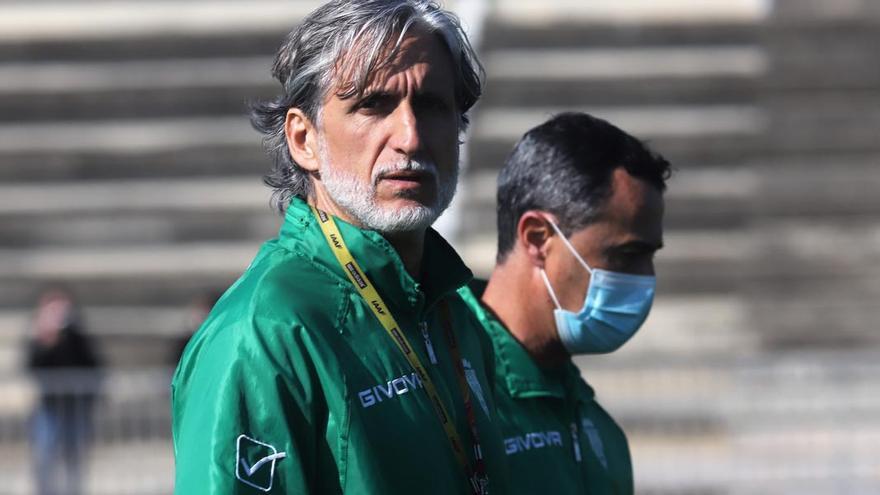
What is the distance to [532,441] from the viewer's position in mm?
3771

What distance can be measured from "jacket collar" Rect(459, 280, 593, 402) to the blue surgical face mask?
0.08 m

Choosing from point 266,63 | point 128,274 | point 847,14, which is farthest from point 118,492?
point 847,14

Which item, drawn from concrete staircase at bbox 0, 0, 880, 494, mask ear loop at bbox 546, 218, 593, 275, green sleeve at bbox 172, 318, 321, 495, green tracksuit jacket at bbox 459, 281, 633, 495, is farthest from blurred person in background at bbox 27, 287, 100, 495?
green sleeve at bbox 172, 318, 321, 495

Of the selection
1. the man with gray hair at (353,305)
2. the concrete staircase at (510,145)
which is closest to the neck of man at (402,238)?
the man with gray hair at (353,305)

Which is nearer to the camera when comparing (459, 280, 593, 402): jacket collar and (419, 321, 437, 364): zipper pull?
(419, 321, 437, 364): zipper pull

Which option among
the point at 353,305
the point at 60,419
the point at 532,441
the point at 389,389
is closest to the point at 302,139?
the point at 353,305

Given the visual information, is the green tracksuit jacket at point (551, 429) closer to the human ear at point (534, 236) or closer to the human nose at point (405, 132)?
the human ear at point (534, 236)

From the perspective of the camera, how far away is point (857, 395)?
9453 millimetres

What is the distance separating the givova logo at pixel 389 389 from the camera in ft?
8.84

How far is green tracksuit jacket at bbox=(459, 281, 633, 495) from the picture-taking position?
371 cm

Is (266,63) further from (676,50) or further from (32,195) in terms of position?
(676,50)

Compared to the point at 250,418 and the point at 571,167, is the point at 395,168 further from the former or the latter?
the point at 571,167

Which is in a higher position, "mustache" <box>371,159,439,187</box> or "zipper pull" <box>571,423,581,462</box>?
"mustache" <box>371,159,439,187</box>

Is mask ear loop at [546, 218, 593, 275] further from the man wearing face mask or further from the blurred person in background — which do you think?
the blurred person in background
